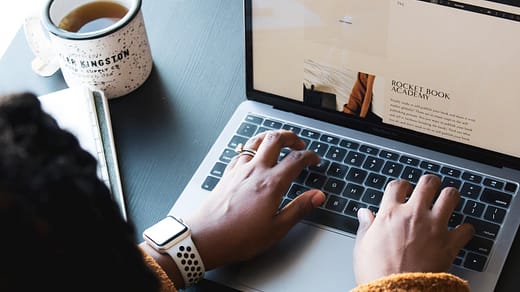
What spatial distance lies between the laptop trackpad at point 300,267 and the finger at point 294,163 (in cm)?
7

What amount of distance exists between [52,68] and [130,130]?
0.50ft

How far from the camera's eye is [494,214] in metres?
0.87

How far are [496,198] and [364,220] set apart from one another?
155 millimetres

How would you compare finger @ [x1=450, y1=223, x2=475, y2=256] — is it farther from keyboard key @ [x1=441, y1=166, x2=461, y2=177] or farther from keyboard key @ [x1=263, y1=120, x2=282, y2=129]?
keyboard key @ [x1=263, y1=120, x2=282, y2=129]

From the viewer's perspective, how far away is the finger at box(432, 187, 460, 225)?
840 mm

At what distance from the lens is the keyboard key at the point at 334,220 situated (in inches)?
34.4

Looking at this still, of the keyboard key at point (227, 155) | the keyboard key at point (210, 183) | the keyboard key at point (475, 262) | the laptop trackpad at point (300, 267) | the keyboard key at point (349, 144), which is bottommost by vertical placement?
the laptop trackpad at point (300, 267)

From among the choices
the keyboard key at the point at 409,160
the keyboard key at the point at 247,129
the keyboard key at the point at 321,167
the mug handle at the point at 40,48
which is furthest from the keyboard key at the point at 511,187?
the mug handle at the point at 40,48

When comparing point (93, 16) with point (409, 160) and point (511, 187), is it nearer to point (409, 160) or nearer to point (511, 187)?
point (409, 160)

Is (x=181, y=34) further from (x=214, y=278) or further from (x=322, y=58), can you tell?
(x=214, y=278)

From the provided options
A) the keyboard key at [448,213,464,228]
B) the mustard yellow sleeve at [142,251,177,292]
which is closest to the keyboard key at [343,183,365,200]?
the keyboard key at [448,213,464,228]

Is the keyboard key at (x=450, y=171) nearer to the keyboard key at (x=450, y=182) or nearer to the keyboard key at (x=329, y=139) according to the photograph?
the keyboard key at (x=450, y=182)

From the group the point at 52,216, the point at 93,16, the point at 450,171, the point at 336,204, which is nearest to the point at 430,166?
the point at 450,171

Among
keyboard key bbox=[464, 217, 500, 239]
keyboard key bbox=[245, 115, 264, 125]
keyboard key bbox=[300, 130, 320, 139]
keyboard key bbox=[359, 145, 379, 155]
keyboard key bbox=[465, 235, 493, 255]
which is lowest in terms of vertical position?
keyboard key bbox=[465, 235, 493, 255]
